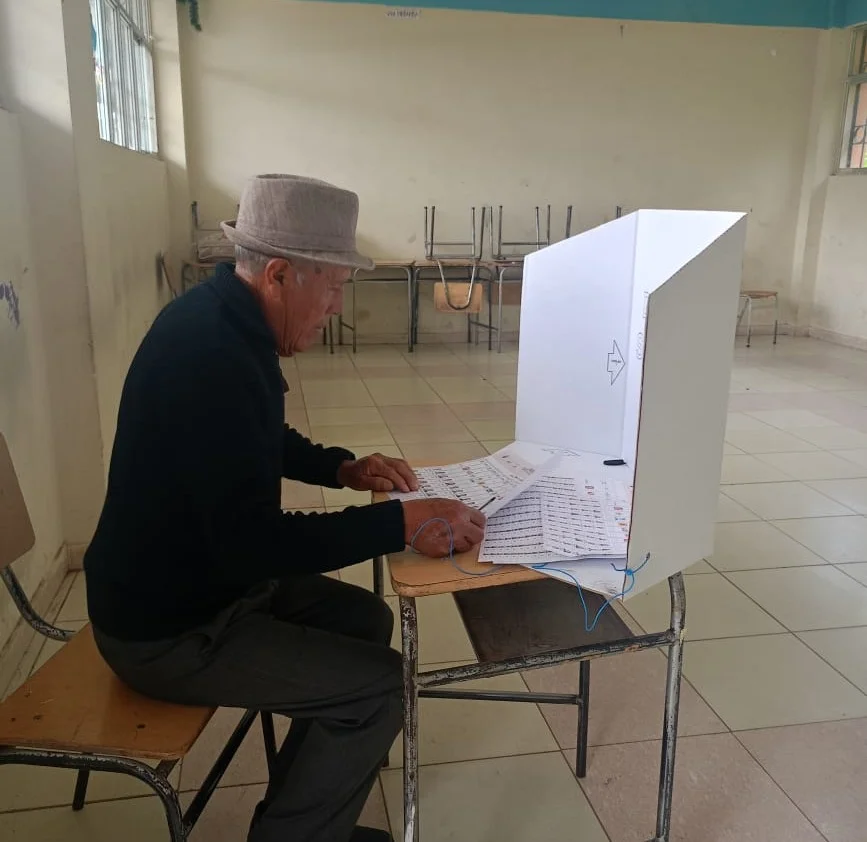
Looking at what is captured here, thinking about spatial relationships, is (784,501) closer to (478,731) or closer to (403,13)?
(478,731)

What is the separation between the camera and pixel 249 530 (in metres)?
1.04

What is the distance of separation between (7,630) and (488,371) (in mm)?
4164

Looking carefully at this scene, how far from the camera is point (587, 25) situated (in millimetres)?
6387

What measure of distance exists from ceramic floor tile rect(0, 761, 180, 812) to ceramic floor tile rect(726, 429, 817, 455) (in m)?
3.09

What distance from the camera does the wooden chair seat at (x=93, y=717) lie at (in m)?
1.03

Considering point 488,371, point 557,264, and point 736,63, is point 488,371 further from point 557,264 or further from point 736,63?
point 557,264

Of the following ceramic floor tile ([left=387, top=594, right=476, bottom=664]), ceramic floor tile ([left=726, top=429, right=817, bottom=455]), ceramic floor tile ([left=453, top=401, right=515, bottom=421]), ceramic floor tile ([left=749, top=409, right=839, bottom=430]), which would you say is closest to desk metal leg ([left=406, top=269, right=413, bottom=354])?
ceramic floor tile ([left=453, top=401, right=515, bottom=421])

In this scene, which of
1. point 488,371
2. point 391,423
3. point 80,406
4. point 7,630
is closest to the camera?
point 7,630

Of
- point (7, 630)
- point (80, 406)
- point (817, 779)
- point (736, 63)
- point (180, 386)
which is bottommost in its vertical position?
point (817, 779)

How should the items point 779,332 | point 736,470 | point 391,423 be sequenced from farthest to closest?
point 779,332 → point 391,423 → point 736,470

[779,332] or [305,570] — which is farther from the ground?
[305,570]

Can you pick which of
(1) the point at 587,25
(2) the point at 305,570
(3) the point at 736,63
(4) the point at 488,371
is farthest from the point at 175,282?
(2) the point at 305,570

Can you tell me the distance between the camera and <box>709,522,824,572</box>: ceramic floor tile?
2584 mm

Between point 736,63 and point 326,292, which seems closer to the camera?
point 326,292
